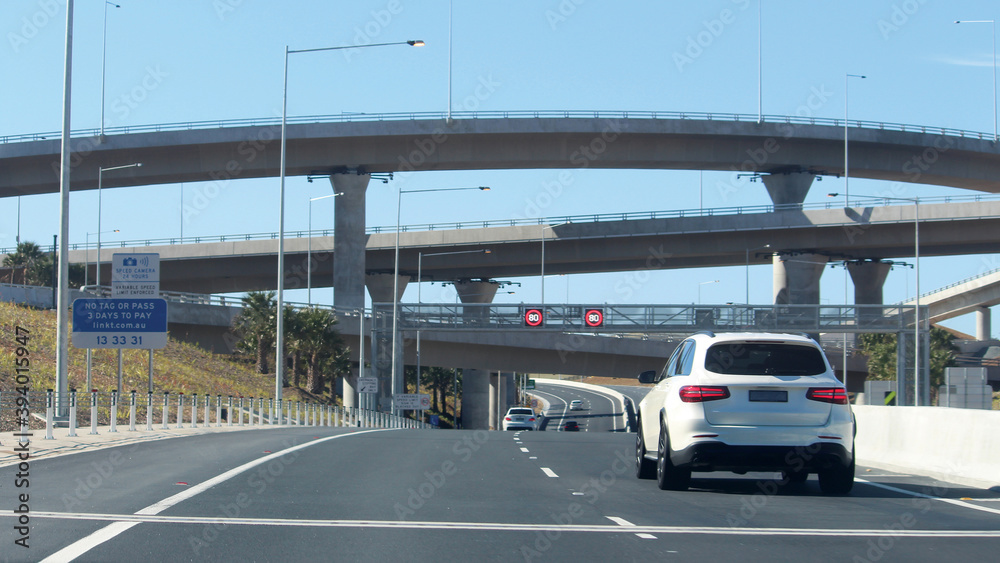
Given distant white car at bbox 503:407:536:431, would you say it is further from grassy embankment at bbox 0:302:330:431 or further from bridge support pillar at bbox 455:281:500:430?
grassy embankment at bbox 0:302:330:431

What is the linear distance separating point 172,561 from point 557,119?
54783 mm

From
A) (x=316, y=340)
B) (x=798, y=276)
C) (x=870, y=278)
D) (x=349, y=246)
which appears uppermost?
(x=349, y=246)

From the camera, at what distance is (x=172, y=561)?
7.73 meters

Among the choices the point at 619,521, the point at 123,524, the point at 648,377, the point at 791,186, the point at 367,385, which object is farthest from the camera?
the point at 791,186

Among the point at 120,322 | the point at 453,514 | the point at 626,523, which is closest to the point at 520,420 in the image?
the point at 120,322

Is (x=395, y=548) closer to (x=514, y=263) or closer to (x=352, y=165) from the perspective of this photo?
(x=352, y=165)

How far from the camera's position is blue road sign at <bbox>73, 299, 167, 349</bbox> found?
26.1 m

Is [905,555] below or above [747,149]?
below

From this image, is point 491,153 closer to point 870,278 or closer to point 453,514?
point 870,278

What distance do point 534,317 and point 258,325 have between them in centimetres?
1792

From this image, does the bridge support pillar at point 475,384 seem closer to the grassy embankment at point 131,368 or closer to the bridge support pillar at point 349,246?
the bridge support pillar at point 349,246

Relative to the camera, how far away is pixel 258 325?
6081 cm

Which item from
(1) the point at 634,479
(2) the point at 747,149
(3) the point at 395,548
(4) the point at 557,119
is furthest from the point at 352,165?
(3) the point at 395,548

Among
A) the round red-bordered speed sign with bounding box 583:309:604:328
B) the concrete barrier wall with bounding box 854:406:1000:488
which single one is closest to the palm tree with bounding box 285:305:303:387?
the round red-bordered speed sign with bounding box 583:309:604:328
